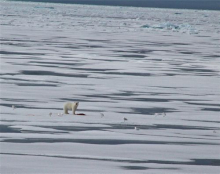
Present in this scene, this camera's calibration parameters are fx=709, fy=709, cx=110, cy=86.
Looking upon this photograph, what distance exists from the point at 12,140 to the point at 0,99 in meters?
2.31

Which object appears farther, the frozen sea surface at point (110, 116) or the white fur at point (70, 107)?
the white fur at point (70, 107)

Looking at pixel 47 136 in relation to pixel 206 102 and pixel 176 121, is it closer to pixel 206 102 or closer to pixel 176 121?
pixel 176 121

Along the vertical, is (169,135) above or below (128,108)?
below

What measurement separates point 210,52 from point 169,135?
439 inches

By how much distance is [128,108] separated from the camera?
7508 mm

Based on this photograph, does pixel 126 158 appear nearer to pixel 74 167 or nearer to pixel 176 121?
pixel 74 167

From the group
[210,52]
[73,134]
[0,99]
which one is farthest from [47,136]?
[210,52]

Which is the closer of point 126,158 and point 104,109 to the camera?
point 126,158

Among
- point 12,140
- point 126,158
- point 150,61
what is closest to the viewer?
point 126,158

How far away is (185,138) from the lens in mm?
5871

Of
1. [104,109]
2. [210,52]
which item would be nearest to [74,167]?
[104,109]

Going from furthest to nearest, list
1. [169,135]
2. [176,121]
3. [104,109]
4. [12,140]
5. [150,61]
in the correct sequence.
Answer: [150,61] < [104,109] < [176,121] < [169,135] < [12,140]

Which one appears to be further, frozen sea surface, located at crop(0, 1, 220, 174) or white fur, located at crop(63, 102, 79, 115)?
white fur, located at crop(63, 102, 79, 115)

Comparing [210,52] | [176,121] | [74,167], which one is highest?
[210,52]
